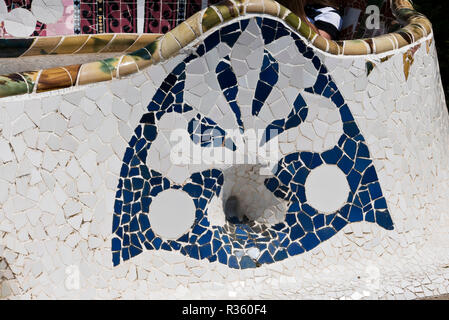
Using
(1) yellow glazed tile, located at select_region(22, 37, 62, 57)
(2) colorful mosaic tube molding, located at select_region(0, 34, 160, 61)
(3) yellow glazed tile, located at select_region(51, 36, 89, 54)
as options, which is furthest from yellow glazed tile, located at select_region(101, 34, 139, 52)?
(1) yellow glazed tile, located at select_region(22, 37, 62, 57)

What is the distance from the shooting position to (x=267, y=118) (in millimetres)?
3477

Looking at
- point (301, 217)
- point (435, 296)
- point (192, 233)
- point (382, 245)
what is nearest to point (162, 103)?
point (192, 233)

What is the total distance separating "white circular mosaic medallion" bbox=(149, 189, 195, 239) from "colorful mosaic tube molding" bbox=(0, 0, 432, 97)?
2.10 ft

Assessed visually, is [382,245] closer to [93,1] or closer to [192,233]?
[192,233]

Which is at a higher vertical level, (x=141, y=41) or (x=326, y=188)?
(x=141, y=41)

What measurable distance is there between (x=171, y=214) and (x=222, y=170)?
35cm

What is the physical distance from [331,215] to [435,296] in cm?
69

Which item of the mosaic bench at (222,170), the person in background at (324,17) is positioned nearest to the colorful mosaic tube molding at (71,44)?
the person in background at (324,17)

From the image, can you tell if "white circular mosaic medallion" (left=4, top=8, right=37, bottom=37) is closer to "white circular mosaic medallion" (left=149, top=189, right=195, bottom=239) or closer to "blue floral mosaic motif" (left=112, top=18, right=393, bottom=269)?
"blue floral mosaic motif" (left=112, top=18, right=393, bottom=269)

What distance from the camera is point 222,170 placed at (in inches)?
134

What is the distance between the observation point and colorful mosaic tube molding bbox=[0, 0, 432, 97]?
10.0 ft

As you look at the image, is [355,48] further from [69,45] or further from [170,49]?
[69,45]

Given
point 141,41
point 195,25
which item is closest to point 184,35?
point 195,25

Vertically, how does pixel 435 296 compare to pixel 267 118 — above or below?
below
